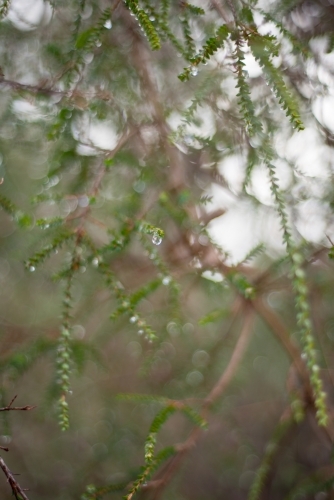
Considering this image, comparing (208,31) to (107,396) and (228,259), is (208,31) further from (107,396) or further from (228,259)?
(107,396)

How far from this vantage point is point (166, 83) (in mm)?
1709

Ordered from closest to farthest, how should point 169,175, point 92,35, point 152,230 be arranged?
point 152,230 → point 92,35 → point 169,175

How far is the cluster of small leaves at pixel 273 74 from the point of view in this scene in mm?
806

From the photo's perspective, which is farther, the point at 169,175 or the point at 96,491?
the point at 169,175

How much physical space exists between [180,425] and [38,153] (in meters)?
3.26

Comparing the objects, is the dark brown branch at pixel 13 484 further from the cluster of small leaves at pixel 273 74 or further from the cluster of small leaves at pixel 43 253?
the cluster of small leaves at pixel 273 74

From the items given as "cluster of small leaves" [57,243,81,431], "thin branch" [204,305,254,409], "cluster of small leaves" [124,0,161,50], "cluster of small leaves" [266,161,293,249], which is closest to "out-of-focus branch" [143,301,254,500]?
"thin branch" [204,305,254,409]

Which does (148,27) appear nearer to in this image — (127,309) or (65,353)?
(127,309)

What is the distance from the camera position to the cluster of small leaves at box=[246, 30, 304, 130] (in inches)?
31.7

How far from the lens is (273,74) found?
2.77ft

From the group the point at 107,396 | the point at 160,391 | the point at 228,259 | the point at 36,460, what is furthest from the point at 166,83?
the point at 36,460

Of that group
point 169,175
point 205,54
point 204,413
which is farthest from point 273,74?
point 204,413

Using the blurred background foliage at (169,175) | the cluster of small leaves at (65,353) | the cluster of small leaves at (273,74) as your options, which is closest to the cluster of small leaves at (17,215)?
the blurred background foliage at (169,175)

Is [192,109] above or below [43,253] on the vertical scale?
above
